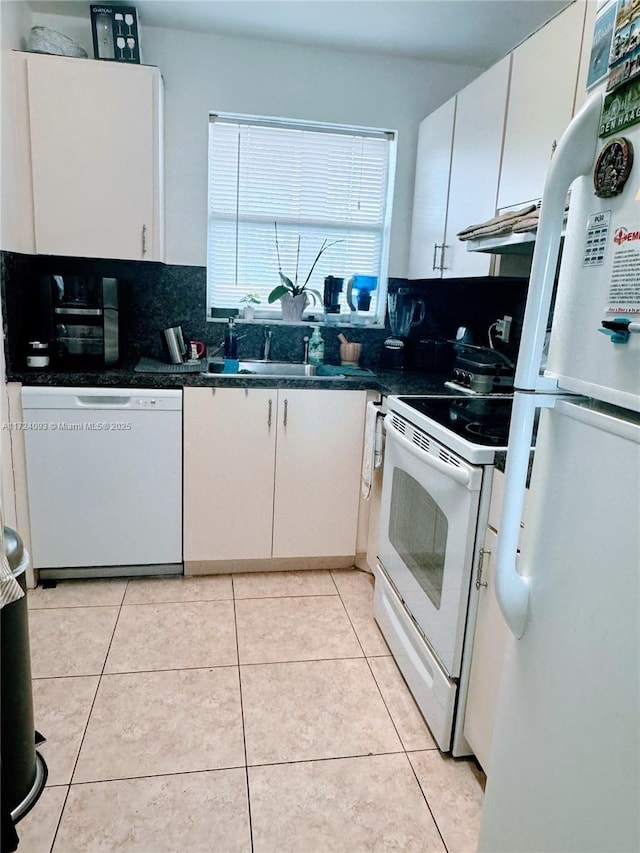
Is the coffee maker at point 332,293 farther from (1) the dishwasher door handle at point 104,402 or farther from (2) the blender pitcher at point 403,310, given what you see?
(1) the dishwasher door handle at point 104,402

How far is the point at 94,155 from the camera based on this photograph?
243 centimetres

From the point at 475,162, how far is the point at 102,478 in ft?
6.68

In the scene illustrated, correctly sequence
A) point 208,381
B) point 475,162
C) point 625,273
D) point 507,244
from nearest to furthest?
1. point 625,273
2. point 507,244
3. point 475,162
4. point 208,381

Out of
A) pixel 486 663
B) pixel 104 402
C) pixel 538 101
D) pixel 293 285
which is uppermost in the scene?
pixel 538 101

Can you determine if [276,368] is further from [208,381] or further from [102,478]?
[102,478]

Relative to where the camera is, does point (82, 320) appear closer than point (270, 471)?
Yes

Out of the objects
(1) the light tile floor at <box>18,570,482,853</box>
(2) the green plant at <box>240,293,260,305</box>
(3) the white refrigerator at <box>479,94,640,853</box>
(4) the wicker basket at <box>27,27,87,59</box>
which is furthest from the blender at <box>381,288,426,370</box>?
(3) the white refrigerator at <box>479,94,640,853</box>

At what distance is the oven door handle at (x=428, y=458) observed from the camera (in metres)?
1.57

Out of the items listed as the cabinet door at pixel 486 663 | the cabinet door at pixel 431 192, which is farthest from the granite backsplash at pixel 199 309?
the cabinet door at pixel 486 663

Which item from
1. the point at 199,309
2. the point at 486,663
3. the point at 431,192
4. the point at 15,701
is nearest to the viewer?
the point at 15,701

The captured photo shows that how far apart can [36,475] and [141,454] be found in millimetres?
435

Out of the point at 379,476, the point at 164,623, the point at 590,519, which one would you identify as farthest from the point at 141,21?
the point at 590,519

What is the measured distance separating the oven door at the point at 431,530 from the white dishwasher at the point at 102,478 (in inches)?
38.3

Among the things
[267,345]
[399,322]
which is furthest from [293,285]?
[399,322]
